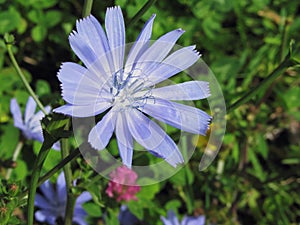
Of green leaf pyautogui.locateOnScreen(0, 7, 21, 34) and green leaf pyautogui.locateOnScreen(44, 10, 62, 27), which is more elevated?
green leaf pyautogui.locateOnScreen(0, 7, 21, 34)

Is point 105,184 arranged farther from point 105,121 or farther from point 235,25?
point 235,25

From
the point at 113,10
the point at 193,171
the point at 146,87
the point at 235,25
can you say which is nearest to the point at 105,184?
the point at 193,171

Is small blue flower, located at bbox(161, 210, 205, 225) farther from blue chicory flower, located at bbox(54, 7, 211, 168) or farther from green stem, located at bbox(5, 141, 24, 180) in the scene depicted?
blue chicory flower, located at bbox(54, 7, 211, 168)

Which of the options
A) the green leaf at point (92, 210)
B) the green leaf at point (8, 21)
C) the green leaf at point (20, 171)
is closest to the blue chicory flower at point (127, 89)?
the green leaf at point (92, 210)

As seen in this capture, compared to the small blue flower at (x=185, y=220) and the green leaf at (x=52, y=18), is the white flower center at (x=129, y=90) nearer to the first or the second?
the small blue flower at (x=185, y=220)

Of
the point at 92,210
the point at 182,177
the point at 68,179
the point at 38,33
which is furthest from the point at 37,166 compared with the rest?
the point at 38,33

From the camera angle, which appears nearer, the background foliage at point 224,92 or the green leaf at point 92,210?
the green leaf at point 92,210

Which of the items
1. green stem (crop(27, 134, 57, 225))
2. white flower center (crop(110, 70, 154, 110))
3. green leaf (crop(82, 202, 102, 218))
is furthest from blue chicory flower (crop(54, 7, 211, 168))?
green leaf (crop(82, 202, 102, 218))
